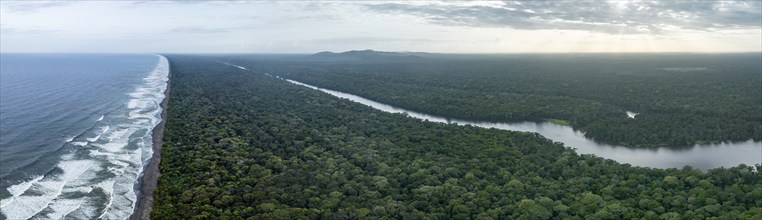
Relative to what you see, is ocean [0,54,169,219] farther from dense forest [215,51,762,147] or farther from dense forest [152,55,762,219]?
dense forest [215,51,762,147]

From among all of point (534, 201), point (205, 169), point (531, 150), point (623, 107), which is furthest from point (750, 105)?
point (205, 169)

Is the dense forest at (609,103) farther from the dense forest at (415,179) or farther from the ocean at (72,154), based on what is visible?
the ocean at (72,154)

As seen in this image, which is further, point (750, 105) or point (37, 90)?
point (37, 90)

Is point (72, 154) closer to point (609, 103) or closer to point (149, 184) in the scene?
point (149, 184)

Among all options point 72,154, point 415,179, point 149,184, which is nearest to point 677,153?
point 415,179

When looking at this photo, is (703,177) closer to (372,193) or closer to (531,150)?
(531,150)

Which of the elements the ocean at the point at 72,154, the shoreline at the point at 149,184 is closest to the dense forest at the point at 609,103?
the shoreline at the point at 149,184

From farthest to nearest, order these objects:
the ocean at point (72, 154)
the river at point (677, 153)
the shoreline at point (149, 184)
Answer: the river at point (677, 153), the ocean at point (72, 154), the shoreline at point (149, 184)

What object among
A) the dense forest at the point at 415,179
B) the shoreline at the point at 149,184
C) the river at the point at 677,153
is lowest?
the shoreline at the point at 149,184
